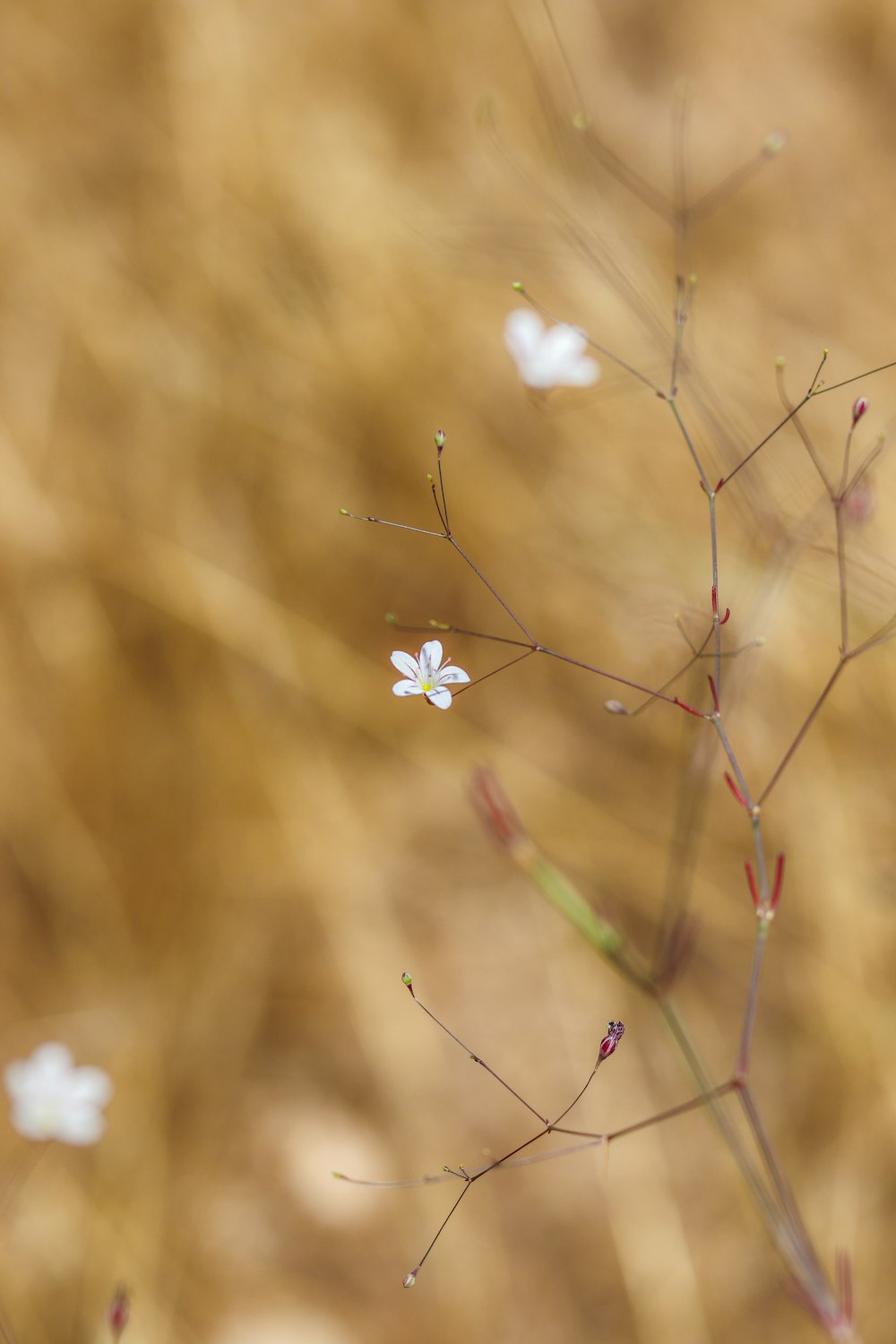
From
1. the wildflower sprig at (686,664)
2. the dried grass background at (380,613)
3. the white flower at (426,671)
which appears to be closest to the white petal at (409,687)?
the white flower at (426,671)

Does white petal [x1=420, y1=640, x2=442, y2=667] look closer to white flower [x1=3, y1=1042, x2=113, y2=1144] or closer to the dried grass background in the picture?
the dried grass background

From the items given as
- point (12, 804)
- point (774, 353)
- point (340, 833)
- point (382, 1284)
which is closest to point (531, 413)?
point (774, 353)

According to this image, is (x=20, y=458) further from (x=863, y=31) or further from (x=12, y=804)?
(x=863, y=31)

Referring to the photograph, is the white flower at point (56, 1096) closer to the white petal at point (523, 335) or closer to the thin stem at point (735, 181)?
the white petal at point (523, 335)

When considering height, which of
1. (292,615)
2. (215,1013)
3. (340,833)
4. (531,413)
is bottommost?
(215,1013)

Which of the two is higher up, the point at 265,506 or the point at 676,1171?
the point at 265,506
